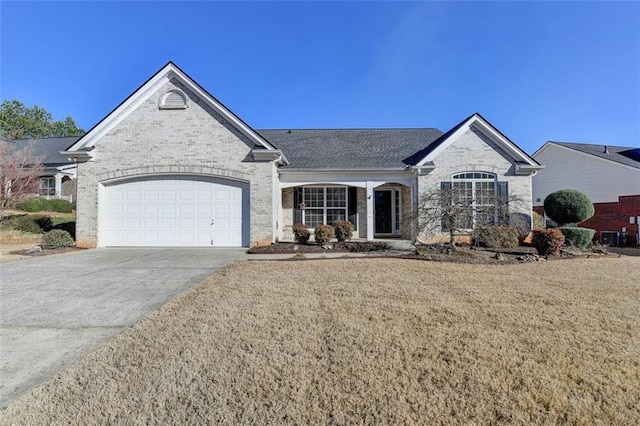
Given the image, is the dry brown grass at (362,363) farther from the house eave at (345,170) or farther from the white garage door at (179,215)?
the house eave at (345,170)

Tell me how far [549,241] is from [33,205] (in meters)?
27.0

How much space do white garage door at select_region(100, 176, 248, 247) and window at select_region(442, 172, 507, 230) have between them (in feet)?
25.6

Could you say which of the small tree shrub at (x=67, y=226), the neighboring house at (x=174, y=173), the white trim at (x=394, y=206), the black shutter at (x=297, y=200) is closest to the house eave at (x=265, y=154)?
the neighboring house at (x=174, y=173)

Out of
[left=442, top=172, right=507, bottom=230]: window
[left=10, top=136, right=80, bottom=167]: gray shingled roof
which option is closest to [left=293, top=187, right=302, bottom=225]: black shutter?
[left=442, top=172, right=507, bottom=230]: window

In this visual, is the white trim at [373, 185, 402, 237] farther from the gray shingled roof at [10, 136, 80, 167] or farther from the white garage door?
the gray shingled roof at [10, 136, 80, 167]

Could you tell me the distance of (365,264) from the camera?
8641 millimetres

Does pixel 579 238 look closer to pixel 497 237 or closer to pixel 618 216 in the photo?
pixel 497 237

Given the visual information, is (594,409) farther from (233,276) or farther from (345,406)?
(233,276)

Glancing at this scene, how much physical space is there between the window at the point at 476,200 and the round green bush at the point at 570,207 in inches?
97.4

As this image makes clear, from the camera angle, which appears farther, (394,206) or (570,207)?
(394,206)

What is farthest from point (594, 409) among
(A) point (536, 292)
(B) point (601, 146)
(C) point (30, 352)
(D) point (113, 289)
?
(B) point (601, 146)

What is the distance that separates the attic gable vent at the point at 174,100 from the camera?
500 inches

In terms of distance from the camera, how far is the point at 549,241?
10.4 meters

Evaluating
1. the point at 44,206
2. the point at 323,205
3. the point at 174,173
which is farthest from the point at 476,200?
the point at 44,206
